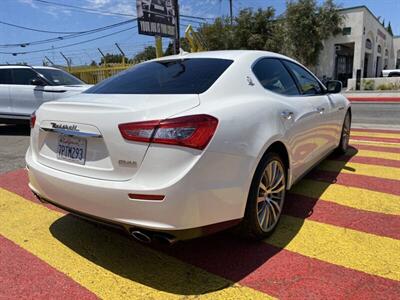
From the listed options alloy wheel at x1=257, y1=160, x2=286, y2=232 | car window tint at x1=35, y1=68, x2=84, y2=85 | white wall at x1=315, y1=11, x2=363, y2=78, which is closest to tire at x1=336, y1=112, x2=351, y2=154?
alloy wheel at x1=257, y1=160, x2=286, y2=232

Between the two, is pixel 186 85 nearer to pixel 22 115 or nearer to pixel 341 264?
pixel 341 264

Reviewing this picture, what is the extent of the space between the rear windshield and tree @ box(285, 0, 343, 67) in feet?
102

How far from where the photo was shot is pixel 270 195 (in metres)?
3.26

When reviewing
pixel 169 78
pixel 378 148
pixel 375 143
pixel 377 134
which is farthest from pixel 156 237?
pixel 377 134

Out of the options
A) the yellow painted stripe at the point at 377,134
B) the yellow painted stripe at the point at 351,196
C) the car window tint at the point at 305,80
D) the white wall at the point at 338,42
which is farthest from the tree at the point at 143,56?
the yellow painted stripe at the point at 351,196

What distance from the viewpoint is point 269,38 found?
35.3 meters

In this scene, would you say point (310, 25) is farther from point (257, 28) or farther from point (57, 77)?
point (57, 77)

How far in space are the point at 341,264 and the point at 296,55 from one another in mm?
32989

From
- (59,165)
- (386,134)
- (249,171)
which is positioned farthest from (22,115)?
(386,134)

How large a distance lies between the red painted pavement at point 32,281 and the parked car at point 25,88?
6133 mm

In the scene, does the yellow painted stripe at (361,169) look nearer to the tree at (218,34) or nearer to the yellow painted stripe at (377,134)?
the yellow painted stripe at (377,134)

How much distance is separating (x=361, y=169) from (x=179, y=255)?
3.33 m

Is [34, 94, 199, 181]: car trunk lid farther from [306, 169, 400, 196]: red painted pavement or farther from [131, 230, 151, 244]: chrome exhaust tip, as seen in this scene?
[306, 169, 400, 196]: red painted pavement

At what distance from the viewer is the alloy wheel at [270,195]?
3.10 m
